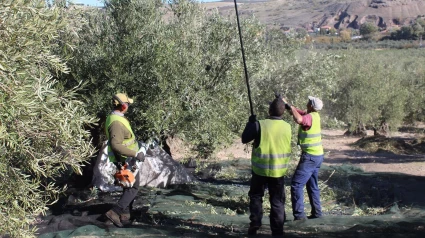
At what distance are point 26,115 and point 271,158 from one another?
9.75ft

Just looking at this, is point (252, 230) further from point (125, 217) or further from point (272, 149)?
point (125, 217)

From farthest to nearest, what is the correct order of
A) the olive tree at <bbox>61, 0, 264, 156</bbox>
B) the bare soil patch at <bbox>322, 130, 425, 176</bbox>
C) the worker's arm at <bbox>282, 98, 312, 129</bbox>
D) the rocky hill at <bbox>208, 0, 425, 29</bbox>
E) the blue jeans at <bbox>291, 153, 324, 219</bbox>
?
the rocky hill at <bbox>208, 0, 425, 29</bbox>
the bare soil patch at <bbox>322, 130, 425, 176</bbox>
the olive tree at <bbox>61, 0, 264, 156</bbox>
the blue jeans at <bbox>291, 153, 324, 219</bbox>
the worker's arm at <bbox>282, 98, 312, 129</bbox>

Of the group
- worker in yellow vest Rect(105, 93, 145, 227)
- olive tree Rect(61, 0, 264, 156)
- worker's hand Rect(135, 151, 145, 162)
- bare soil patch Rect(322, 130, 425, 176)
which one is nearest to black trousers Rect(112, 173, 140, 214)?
worker in yellow vest Rect(105, 93, 145, 227)

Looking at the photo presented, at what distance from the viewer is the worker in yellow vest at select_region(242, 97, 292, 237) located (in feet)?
20.0

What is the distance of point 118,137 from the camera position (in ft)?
21.4

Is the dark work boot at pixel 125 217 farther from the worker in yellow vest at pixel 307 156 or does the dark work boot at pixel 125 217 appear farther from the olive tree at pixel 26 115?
the worker in yellow vest at pixel 307 156

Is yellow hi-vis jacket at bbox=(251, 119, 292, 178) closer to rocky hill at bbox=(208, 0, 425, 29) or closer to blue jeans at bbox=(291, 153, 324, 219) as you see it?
blue jeans at bbox=(291, 153, 324, 219)

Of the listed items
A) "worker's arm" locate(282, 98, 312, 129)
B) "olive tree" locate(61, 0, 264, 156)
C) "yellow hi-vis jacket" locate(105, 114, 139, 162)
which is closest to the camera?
"yellow hi-vis jacket" locate(105, 114, 139, 162)

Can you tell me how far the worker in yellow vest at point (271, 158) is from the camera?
6.10m

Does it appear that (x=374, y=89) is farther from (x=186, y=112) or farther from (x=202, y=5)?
(x=186, y=112)

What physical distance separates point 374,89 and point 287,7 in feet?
356

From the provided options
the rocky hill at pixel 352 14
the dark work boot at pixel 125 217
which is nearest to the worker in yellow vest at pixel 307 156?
the dark work boot at pixel 125 217

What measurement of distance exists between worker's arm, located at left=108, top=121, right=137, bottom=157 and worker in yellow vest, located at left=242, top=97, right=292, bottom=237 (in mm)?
1542

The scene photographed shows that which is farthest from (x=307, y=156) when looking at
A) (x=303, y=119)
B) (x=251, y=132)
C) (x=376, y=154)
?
(x=376, y=154)
